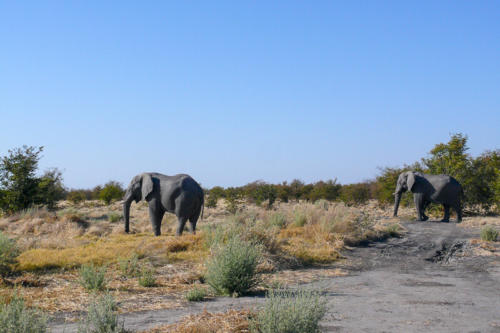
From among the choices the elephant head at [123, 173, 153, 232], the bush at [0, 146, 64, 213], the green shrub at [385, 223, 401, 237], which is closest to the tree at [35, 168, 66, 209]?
the bush at [0, 146, 64, 213]

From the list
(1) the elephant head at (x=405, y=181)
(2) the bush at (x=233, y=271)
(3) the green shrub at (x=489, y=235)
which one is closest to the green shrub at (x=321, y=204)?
(1) the elephant head at (x=405, y=181)

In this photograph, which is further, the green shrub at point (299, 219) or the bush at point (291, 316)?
the green shrub at point (299, 219)

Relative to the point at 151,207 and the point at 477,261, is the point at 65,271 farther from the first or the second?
the point at 477,261

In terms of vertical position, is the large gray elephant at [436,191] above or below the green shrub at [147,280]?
above

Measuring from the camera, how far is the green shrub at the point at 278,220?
57.5 feet

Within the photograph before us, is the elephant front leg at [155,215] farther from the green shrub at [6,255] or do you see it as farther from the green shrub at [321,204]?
the green shrub at [321,204]

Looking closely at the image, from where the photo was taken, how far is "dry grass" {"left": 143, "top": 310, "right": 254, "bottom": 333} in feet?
18.4

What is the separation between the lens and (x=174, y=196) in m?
15.2

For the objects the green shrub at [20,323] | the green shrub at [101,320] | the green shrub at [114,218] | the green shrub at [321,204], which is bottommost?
the green shrub at [101,320]

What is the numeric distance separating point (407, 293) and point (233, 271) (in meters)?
3.32

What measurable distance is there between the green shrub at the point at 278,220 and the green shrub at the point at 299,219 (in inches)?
17.3

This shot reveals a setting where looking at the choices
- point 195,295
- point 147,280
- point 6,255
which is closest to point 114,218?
Result: point 6,255

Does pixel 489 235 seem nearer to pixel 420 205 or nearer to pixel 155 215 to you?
pixel 420 205

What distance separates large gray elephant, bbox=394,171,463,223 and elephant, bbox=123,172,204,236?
1167 cm
